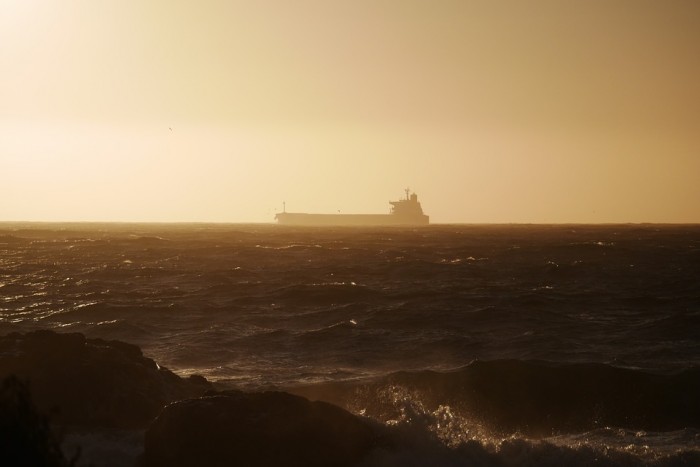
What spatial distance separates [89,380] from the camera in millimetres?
13305

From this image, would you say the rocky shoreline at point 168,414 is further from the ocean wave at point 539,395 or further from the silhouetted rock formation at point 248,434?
the ocean wave at point 539,395

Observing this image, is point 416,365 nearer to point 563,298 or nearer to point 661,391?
point 661,391

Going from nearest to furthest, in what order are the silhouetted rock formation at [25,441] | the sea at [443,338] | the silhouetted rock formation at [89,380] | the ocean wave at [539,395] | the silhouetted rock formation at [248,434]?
the silhouetted rock formation at [25,441]
the silhouetted rock formation at [248,434]
the silhouetted rock formation at [89,380]
the sea at [443,338]
the ocean wave at [539,395]

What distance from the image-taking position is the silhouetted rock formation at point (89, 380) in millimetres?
12859

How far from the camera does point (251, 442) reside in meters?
11.0

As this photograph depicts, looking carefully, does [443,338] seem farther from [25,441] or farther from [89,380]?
[25,441]

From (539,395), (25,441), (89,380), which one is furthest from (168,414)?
(539,395)

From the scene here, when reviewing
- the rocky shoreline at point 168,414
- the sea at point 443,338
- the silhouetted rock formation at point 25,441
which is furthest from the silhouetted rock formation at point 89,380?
the silhouetted rock formation at point 25,441

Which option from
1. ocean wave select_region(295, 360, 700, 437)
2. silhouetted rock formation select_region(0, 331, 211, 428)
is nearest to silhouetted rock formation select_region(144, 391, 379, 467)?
silhouetted rock formation select_region(0, 331, 211, 428)

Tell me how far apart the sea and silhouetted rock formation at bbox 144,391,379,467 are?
87 centimetres

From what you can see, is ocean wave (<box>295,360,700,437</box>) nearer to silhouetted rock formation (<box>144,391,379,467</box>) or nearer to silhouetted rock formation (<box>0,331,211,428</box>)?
silhouetted rock formation (<box>144,391,379,467</box>)

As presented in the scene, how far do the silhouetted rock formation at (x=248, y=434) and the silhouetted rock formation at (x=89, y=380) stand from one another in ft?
6.29

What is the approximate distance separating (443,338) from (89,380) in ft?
42.4

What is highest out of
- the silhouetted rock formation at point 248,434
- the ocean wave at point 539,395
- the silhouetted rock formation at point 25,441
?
the silhouetted rock formation at point 25,441
